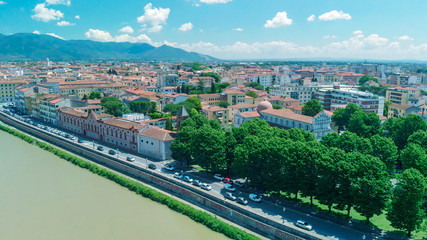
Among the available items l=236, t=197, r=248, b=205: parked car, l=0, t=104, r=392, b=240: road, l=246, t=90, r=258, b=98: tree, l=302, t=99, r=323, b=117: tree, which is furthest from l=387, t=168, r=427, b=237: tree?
l=246, t=90, r=258, b=98: tree

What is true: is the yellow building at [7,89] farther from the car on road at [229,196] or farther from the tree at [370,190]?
the tree at [370,190]

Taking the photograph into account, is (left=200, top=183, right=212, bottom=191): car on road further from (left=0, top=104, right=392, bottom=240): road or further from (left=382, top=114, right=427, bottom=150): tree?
(left=382, top=114, right=427, bottom=150): tree

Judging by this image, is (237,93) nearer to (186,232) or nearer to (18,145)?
(18,145)

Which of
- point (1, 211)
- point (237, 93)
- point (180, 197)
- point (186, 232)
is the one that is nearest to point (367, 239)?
point (186, 232)

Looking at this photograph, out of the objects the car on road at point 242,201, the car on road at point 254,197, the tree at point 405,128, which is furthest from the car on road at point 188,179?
the tree at point 405,128

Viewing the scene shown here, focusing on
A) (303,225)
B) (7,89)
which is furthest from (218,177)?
(7,89)

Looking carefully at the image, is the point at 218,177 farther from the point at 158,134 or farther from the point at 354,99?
the point at 354,99
